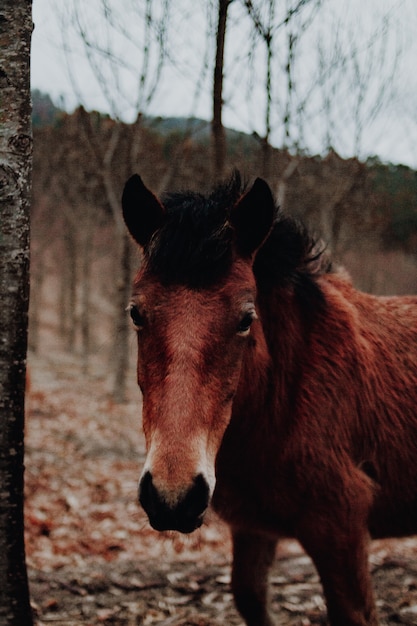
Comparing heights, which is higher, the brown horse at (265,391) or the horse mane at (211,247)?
the horse mane at (211,247)

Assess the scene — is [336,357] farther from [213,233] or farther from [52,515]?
[52,515]

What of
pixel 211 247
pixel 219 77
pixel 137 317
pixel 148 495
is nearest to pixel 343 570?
pixel 148 495

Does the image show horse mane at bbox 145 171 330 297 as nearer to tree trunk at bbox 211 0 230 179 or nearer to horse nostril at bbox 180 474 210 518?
horse nostril at bbox 180 474 210 518

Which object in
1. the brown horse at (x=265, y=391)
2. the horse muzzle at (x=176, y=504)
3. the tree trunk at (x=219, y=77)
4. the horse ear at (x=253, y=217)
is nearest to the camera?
the horse muzzle at (x=176, y=504)

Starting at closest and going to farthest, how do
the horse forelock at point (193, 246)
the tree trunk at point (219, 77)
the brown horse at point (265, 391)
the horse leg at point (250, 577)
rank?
1. the brown horse at point (265, 391)
2. the horse forelock at point (193, 246)
3. the horse leg at point (250, 577)
4. the tree trunk at point (219, 77)

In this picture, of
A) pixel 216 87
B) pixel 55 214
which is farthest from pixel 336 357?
pixel 55 214

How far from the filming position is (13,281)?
8.63 feet

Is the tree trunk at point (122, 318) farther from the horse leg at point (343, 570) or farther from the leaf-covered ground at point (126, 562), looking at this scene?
the horse leg at point (343, 570)

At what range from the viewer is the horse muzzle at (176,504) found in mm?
1875

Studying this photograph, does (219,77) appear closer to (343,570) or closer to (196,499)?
(196,499)

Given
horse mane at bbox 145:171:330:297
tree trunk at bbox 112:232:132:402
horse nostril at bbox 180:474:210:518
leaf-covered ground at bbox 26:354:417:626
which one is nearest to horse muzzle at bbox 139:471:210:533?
horse nostril at bbox 180:474:210:518

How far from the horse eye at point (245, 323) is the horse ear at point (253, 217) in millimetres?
362

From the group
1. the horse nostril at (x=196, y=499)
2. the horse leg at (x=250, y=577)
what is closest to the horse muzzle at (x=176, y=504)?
the horse nostril at (x=196, y=499)

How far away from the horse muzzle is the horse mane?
84 cm
